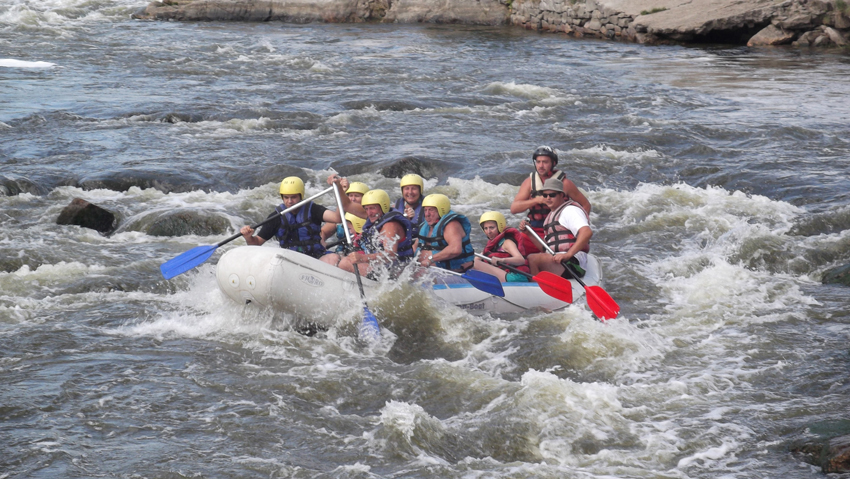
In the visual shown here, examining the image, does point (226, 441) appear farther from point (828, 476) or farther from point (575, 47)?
point (575, 47)

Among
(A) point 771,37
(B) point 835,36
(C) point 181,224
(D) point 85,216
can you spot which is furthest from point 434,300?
(A) point 771,37

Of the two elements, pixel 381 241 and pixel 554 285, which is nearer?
pixel 381 241

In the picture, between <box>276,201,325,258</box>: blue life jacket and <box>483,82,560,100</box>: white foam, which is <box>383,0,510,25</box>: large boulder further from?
<box>276,201,325,258</box>: blue life jacket

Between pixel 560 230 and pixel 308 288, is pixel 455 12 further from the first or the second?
pixel 308 288

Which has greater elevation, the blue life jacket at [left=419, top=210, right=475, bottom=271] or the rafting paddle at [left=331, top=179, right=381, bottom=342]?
the blue life jacket at [left=419, top=210, right=475, bottom=271]

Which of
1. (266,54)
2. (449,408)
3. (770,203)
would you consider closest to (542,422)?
(449,408)

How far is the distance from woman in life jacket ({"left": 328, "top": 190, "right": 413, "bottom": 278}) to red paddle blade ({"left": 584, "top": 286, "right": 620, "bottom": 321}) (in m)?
1.69

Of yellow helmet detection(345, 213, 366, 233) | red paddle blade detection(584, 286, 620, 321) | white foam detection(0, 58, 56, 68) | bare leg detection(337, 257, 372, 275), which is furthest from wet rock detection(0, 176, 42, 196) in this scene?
white foam detection(0, 58, 56, 68)

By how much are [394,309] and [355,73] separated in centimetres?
1388

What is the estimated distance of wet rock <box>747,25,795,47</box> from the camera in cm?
2316

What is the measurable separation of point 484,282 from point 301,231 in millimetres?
1853

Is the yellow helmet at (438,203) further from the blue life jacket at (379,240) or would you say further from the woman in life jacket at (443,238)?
the blue life jacket at (379,240)

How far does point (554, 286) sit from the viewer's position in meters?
7.74

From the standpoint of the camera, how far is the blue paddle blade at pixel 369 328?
728 cm
